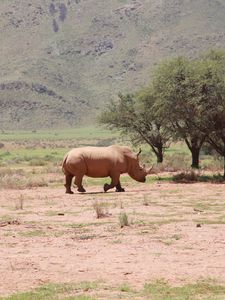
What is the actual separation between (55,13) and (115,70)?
36.6 meters

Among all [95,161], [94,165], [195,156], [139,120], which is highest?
[139,120]

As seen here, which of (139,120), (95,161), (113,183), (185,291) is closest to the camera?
(185,291)

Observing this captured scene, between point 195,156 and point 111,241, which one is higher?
point 111,241

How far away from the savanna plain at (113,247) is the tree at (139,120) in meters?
16.3

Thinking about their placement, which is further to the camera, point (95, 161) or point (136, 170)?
point (136, 170)

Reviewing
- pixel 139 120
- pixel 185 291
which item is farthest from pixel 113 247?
pixel 139 120

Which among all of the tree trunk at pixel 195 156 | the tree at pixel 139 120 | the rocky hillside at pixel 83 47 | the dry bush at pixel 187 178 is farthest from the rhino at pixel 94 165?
the rocky hillside at pixel 83 47

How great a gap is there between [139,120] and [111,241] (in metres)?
28.3

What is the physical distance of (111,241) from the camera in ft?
46.2

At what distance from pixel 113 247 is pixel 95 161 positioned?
12829mm

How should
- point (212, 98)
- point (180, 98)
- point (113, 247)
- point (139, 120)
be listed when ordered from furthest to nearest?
point (139, 120)
point (180, 98)
point (212, 98)
point (113, 247)

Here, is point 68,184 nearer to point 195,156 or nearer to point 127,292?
point 195,156

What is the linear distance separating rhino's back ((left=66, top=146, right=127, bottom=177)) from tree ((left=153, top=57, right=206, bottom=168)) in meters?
6.16

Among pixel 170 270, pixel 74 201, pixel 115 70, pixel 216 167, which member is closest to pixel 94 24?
pixel 115 70
